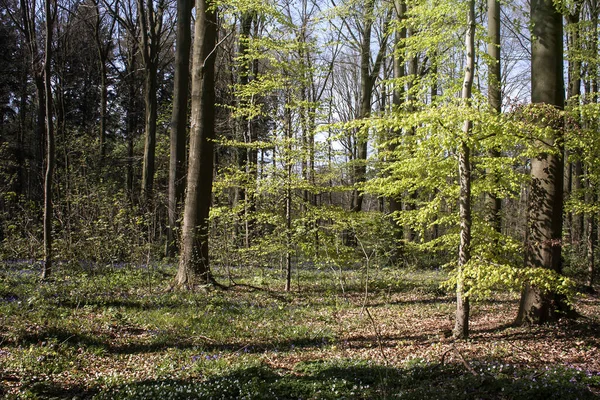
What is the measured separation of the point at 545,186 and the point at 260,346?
5426mm

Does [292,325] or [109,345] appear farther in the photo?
[292,325]

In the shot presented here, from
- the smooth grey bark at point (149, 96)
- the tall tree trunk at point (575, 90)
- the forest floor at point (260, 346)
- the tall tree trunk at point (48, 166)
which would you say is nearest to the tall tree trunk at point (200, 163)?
the forest floor at point (260, 346)

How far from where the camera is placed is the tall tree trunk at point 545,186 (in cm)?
708

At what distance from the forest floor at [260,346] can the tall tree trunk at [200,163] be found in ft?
2.47

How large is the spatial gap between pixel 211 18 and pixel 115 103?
2122cm

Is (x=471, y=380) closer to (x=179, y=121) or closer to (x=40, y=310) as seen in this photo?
(x=40, y=310)

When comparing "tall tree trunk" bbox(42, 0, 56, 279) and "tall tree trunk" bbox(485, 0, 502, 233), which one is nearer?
"tall tree trunk" bbox(42, 0, 56, 279)

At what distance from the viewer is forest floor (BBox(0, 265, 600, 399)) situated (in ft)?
15.2

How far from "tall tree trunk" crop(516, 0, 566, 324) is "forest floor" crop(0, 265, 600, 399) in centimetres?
42

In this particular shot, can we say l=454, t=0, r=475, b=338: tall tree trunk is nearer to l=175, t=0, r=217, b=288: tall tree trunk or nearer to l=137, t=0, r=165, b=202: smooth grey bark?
l=175, t=0, r=217, b=288: tall tree trunk

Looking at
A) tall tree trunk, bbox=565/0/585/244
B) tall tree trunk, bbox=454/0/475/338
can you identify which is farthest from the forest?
tall tree trunk, bbox=565/0/585/244

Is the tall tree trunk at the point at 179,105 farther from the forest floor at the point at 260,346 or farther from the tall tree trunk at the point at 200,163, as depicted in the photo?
the forest floor at the point at 260,346

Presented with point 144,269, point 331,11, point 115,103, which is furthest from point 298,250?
point 115,103

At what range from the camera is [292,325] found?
803cm
